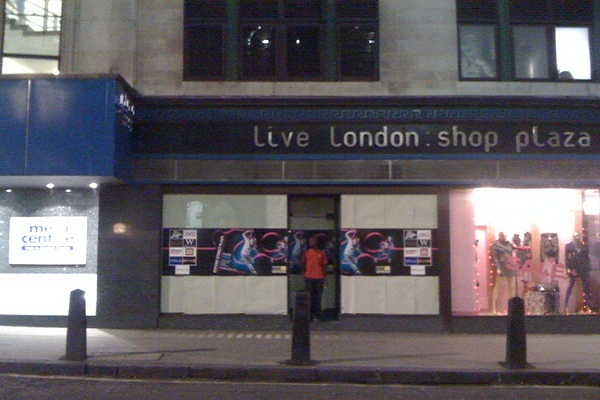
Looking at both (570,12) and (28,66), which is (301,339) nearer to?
(28,66)

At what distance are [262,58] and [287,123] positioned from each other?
1.49m

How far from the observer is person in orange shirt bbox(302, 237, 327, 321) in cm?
1415

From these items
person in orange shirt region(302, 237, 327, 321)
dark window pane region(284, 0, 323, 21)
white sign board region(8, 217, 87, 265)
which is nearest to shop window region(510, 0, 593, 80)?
dark window pane region(284, 0, 323, 21)

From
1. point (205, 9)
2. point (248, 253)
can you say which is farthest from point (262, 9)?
point (248, 253)

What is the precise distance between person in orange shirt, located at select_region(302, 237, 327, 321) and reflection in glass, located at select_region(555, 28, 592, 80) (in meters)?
6.11

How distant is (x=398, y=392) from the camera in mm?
9516

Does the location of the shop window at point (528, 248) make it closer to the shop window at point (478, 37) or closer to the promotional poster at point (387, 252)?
the promotional poster at point (387, 252)

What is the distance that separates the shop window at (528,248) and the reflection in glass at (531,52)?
2420 millimetres

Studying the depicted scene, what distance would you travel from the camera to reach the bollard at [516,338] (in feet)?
34.4

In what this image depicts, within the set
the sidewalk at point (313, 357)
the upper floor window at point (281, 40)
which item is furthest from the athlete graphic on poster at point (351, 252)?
the upper floor window at point (281, 40)

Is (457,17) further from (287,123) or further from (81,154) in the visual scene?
(81,154)

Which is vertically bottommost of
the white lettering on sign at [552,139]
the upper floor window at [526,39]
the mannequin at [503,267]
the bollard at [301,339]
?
the bollard at [301,339]

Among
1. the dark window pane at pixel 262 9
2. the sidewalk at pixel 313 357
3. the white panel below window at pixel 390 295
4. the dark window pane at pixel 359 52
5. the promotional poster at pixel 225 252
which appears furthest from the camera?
the dark window pane at pixel 262 9

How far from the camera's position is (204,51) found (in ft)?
48.2
